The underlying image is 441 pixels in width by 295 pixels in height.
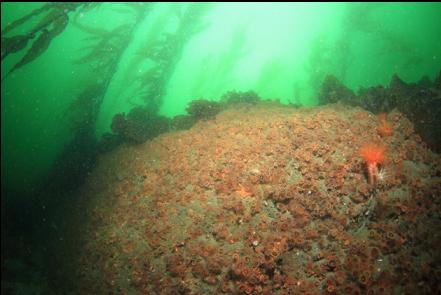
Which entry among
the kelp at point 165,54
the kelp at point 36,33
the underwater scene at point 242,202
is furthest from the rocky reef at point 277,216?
the kelp at point 165,54

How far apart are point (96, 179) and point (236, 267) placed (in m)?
4.18

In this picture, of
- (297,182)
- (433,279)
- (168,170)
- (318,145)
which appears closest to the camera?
(433,279)

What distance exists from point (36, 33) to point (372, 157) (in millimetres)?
5422

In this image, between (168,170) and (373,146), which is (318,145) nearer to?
(373,146)

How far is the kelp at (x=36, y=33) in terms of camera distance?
14.7ft

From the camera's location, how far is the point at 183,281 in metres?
3.89

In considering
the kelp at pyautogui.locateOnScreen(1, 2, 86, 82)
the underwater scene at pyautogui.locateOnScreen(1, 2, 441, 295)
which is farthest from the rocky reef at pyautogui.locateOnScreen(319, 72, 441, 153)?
the kelp at pyautogui.locateOnScreen(1, 2, 86, 82)

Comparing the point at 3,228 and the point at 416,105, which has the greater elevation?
the point at 416,105

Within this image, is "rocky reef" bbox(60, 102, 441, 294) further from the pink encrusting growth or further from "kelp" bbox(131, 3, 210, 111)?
"kelp" bbox(131, 3, 210, 111)

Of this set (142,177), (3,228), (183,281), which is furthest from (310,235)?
(3,228)

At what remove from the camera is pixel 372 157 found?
14.1 ft

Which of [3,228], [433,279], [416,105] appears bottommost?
[3,228]

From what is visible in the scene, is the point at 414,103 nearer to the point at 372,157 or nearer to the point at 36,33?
the point at 372,157

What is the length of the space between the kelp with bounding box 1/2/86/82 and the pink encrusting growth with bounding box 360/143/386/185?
528 cm
